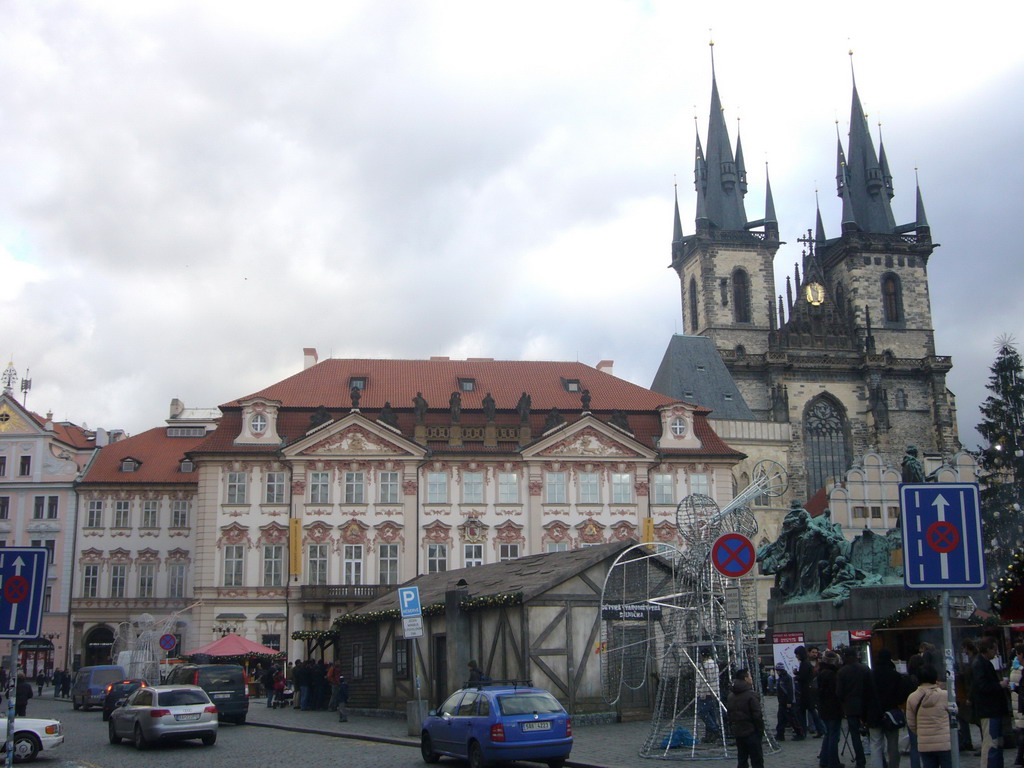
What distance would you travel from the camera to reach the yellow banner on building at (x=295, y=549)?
48031mm

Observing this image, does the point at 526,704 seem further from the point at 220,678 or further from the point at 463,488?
the point at 463,488

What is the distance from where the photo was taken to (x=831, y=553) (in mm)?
26906

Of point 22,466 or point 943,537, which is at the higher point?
point 22,466

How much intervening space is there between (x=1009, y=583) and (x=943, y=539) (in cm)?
1158

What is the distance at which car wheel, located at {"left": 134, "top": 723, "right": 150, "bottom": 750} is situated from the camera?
72.7 feet

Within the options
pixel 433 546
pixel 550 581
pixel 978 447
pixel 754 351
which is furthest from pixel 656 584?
pixel 754 351

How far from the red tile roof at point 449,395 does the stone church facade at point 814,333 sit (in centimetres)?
2050

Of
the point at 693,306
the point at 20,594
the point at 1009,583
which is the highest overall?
the point at 693,306

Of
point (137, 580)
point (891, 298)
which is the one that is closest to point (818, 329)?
point (891, 298)

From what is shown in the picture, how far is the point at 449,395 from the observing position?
175 feet

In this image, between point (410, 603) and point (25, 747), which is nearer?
point (25, 747)

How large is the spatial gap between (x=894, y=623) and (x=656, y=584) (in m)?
5.54

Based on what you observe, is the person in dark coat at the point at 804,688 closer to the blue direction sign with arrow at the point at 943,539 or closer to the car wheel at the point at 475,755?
the car wheel at the point at 475,755

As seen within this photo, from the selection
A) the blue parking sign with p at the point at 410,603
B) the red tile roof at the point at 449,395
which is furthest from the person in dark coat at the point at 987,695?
the red tile roof at the point at 449,395
